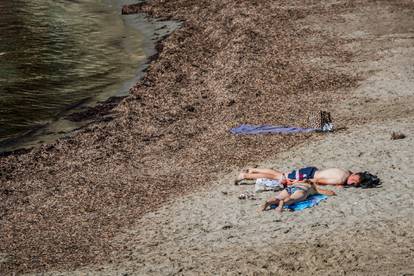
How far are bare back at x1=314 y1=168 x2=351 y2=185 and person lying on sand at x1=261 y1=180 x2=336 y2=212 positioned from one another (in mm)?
413

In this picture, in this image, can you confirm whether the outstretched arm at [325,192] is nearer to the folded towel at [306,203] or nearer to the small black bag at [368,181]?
the folded towel at [306,203]

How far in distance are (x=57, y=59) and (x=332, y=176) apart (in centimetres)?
1971

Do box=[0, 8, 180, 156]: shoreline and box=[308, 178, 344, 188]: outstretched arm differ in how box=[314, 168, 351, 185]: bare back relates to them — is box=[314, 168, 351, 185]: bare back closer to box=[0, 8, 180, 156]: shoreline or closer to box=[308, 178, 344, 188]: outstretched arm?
box=[308, 178, 344, 188]: outstretched arm

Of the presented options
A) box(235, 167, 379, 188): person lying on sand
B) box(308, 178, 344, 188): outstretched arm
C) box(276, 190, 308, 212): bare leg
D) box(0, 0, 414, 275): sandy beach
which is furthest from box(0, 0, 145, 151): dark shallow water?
box(276, 190, 308, 212): bare leg

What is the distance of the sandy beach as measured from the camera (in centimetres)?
1233

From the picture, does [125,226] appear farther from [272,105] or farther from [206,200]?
[272,105]

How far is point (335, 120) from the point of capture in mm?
18812

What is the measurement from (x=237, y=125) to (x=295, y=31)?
10826 mm

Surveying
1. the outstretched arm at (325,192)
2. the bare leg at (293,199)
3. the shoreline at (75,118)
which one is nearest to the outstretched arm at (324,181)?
the outstretched arm at (325,192)

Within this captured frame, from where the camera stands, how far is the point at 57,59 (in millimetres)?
31078

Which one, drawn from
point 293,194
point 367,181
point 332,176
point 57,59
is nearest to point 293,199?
point 293,194

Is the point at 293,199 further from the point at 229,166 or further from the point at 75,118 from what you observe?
the point at 75,118

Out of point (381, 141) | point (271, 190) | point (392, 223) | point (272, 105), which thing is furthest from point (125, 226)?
point (272, 105)

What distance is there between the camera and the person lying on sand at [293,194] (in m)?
13.6
